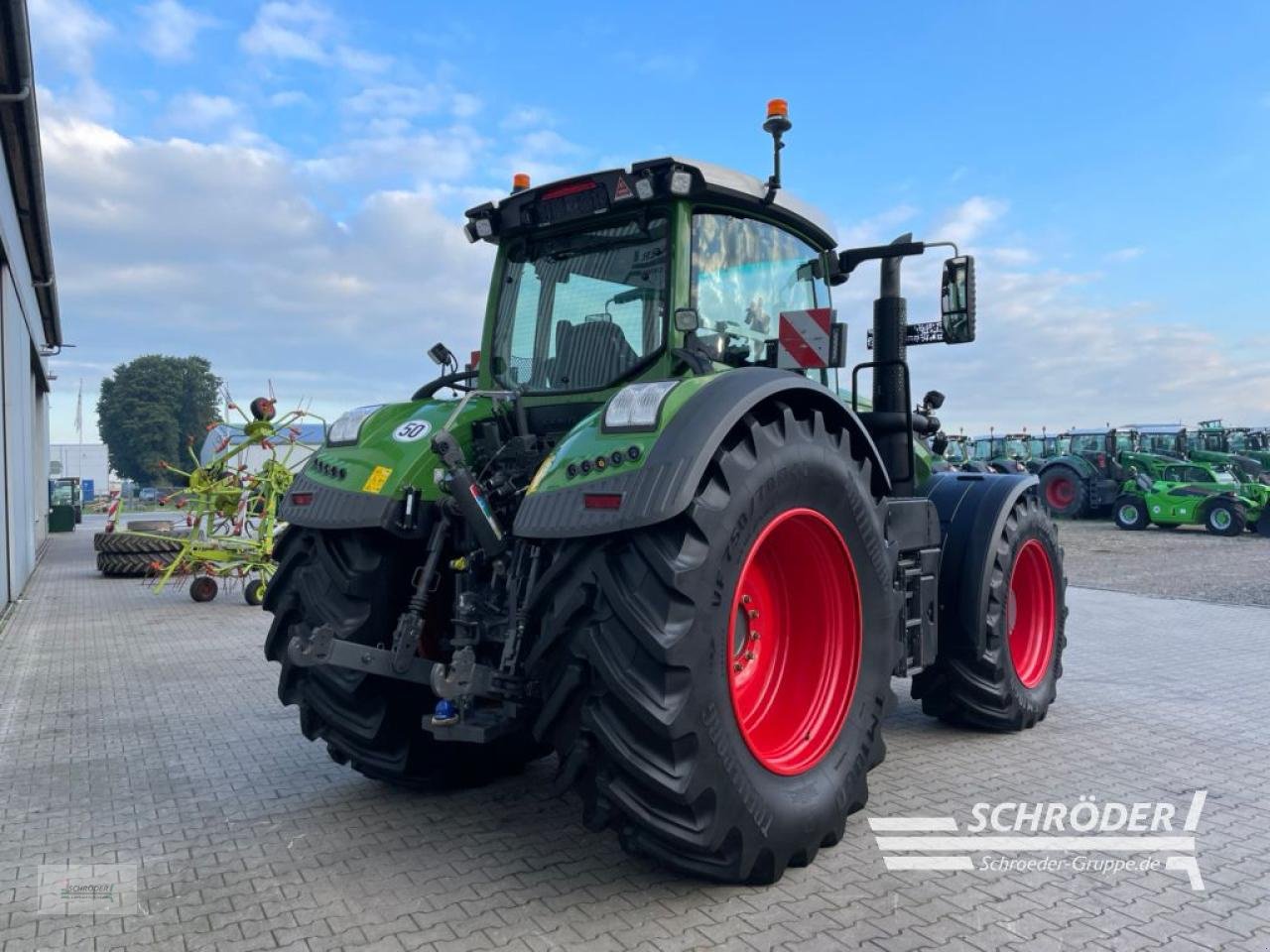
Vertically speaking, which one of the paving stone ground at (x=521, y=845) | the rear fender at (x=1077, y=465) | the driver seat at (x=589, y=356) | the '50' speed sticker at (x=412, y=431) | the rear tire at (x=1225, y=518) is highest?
the driver seat at (x=589, y=356)

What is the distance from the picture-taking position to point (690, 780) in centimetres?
272

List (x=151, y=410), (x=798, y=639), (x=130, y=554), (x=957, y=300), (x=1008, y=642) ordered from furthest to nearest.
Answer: (x=151, y=410), (x=130, y=554), (x=1008, y=642), (x=957, y=300), (x=798, y=639)

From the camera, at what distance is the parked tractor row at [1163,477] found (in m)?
19.4

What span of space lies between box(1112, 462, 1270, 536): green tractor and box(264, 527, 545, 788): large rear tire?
2028 centimetres

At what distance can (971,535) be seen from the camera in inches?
193

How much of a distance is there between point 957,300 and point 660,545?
2518 millimetres

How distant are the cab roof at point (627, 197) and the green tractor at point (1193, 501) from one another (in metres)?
18.8

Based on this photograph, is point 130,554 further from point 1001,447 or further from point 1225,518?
point 1001,447

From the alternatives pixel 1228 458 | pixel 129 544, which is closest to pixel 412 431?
pixel 129 544

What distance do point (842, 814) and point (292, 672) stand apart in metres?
2.23

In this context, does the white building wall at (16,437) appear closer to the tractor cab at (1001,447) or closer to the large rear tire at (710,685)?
the large rear tire at (710,685)

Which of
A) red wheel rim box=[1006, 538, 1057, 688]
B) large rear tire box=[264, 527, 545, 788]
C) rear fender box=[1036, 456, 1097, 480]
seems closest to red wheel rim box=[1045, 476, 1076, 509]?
rear fender box=[1036, 456, 1097, 480]

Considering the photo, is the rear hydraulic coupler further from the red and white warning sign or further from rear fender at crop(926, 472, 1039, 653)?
rear fender at crop(926, 472, 1039, 653)

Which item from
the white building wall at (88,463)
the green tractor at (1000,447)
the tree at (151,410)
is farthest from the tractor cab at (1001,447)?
the tree at (151,410)
